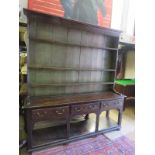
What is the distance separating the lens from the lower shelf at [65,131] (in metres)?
2.18

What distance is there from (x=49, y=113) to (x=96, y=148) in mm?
969

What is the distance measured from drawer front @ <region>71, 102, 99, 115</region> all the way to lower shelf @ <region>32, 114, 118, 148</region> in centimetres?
44

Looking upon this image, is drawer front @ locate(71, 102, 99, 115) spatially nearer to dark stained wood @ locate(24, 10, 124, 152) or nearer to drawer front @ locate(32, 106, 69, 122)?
dark stained wood @ locate(24, 10, 124, 152)

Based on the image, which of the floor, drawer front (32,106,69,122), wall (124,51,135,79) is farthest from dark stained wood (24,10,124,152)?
wall (124,51,135,79)

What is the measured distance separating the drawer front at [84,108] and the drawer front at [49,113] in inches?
5.0

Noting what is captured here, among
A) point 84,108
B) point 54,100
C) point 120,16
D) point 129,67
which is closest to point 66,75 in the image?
point 54,100

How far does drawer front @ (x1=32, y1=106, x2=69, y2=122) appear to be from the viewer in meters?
1.95

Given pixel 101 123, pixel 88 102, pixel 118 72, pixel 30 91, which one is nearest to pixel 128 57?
pixel 118 72

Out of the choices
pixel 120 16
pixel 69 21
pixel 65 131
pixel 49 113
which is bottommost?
pixel 65 131

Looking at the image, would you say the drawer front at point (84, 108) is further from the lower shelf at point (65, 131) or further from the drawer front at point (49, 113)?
the lower shelf at point (65, 131)

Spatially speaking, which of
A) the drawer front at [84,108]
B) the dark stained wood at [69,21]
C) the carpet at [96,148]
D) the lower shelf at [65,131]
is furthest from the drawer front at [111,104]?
the dark stained wood at [69,21]

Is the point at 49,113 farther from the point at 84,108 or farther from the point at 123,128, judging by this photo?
the point at 123,128

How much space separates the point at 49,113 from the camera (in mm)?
2027
